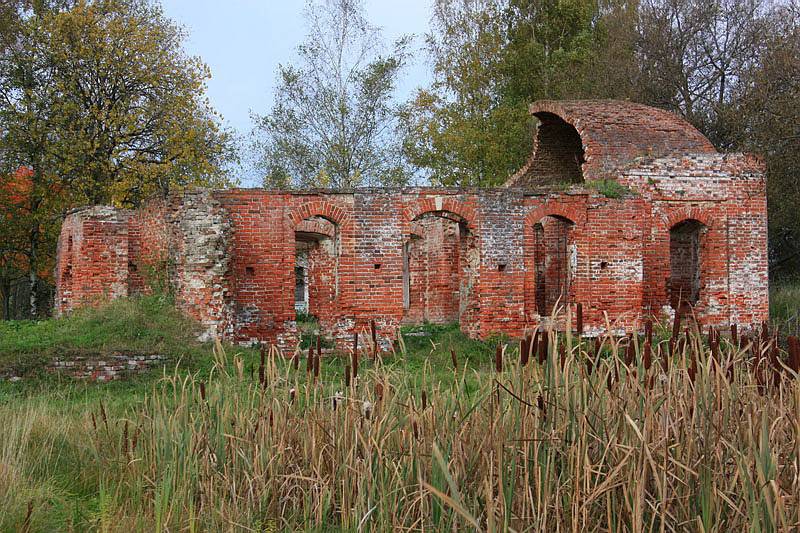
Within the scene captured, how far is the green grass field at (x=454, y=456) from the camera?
321 cm

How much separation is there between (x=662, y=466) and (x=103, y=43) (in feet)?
69.9

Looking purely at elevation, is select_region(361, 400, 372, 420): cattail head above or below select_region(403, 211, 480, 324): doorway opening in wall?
below

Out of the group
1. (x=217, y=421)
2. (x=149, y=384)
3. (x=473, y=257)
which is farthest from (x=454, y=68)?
(x=217, y=421)

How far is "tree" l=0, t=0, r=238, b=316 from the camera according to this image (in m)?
21.3

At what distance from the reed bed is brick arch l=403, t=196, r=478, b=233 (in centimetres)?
934

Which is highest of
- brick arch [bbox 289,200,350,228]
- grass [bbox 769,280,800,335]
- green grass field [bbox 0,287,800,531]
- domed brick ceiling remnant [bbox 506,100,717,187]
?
domed brick ceiling remnant [bbox 506,100,717,187]

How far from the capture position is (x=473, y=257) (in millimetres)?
14477

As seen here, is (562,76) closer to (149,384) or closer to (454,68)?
(454,68)

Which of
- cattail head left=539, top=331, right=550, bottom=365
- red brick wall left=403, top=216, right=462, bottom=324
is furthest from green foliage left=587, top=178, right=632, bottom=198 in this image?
cattail head left=539, top=331, right=550, bottom=365

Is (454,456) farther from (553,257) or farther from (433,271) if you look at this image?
(433,271)

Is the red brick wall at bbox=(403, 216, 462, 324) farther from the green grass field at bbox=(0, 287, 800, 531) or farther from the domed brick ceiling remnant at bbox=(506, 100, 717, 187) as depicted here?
the green grass field at bbox=(0, 287, 800, 531)

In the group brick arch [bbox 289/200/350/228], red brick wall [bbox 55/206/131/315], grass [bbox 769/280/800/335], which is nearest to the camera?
brick arch [bbox 289/200/350/228]

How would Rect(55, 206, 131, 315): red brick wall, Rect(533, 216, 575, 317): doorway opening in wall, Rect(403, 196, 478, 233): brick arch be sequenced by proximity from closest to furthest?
Rect(403, 196, 478, 233): brick arch < Rect(55, 206, 131, 315): red brick wall < Rect(533, 216, 575, 317): doorway opening in wall

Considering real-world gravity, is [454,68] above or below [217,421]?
above
